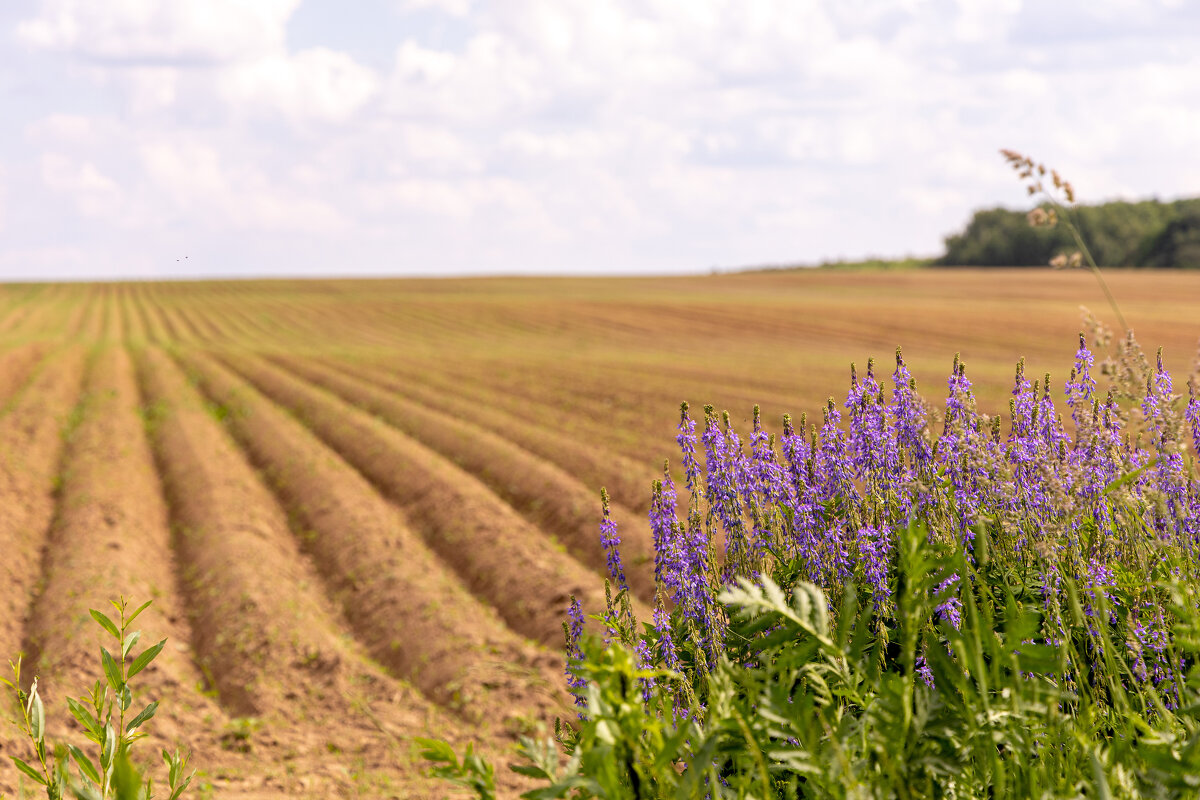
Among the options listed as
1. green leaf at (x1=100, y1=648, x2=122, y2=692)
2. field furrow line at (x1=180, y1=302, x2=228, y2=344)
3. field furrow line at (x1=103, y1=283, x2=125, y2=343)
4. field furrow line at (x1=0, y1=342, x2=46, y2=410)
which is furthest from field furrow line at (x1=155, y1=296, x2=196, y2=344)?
green leaf at (x1=100, y1=648, x2=122, y2=692)

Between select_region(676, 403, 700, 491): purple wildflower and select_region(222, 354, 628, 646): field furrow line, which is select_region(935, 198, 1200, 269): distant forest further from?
select_region(676, 403, 700, 491): purple wildflower

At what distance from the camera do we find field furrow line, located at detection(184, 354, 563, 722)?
27.5ft

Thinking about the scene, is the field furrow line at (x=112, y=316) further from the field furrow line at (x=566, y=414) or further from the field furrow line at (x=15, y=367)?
the field furrow line at (x=566, y=414)

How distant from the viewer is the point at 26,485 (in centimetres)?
1477

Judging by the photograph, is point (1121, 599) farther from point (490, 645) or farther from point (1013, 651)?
point (490, 645)

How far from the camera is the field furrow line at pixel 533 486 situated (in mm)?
11078

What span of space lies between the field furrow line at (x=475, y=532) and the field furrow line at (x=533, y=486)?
0.26m

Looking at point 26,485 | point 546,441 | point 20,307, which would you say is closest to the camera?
point 26,485

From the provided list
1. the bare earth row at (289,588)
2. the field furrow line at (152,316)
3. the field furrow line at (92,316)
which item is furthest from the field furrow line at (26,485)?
the field furrow line at (92,316)

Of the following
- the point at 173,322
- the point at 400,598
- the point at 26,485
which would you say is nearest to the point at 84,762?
the point at 400,598

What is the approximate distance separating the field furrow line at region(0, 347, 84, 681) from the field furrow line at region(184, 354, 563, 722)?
307 centimetres

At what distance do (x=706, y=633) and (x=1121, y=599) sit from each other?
54.1 inches

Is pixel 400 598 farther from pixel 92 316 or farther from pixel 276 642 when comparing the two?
pixel 92 316

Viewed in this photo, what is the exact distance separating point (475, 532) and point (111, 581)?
13.3ft
